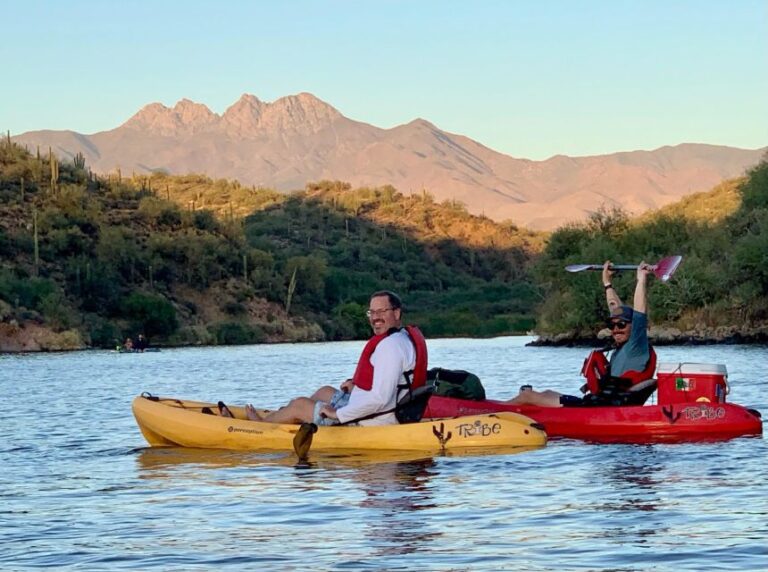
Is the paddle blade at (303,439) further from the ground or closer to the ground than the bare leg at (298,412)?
closer to the ground

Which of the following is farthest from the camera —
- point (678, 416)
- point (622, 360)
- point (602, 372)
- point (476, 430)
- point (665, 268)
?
point (665, 268)

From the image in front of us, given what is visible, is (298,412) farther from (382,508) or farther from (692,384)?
(692,384)

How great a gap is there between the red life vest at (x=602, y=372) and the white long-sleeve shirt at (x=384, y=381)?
2.68 meters

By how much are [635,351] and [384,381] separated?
3224 millimetres

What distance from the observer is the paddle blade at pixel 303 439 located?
564 inches

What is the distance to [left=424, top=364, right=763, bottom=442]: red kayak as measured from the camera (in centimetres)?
1533

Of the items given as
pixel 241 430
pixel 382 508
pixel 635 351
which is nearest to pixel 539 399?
pixel 635 351

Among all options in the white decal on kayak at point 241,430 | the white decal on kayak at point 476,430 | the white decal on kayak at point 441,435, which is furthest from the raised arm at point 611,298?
the white decal on kayak at point 241,430

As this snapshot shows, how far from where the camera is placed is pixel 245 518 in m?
10.9

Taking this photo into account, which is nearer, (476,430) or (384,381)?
(384,381)

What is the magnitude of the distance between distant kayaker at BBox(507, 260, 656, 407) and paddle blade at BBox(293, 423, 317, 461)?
3.27 metres

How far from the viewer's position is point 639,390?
1578 centimetres

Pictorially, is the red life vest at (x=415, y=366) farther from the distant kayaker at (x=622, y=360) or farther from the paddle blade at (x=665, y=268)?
the paddle blade at (x=665, y=268)

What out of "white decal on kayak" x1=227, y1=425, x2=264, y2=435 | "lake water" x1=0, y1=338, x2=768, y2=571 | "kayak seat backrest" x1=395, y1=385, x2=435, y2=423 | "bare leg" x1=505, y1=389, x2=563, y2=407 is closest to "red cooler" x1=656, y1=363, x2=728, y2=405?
"lake water" x1=0, y1=338, x2=768, y2=571
